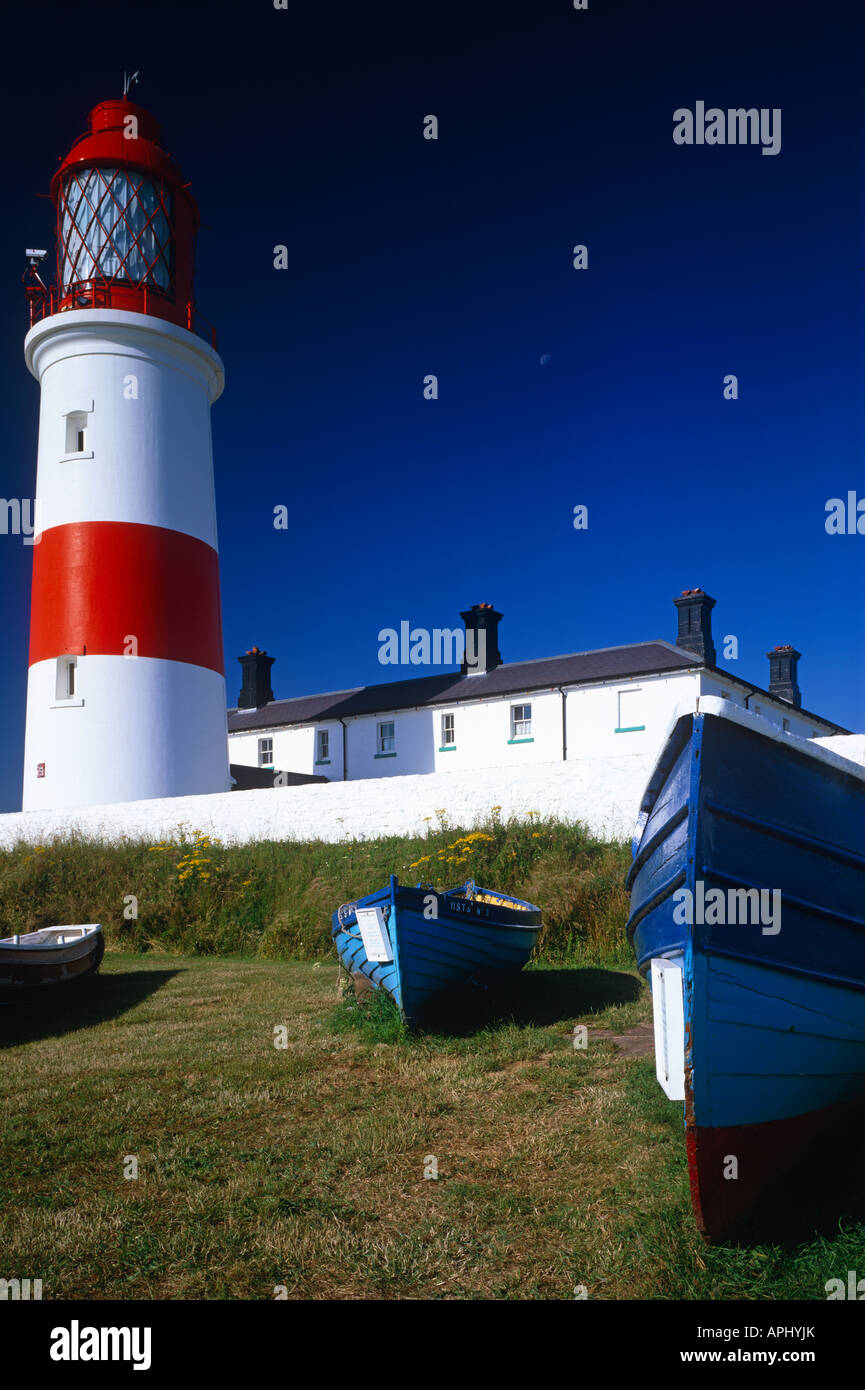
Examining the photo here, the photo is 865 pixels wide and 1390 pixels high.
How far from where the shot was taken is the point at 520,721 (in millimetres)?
28969

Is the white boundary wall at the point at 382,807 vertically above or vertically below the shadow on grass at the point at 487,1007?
above

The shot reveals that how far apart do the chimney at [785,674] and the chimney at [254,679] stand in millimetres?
20242

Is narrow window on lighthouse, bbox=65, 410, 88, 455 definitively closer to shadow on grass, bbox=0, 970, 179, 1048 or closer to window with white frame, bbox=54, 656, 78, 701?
window with white frame, bbox=54, 656, 78, 701

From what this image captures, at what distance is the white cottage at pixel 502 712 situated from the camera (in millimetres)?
26875

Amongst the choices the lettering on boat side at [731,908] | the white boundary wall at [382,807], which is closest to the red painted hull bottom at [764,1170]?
the lettering on boat side at [731,908]

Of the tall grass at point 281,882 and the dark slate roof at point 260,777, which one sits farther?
the dark slate roof at point 260,777

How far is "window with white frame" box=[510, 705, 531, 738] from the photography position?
94.3 feet

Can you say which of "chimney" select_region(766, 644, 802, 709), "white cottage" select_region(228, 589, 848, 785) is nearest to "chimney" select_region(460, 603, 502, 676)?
"white cottage" select_region(228, 589, 848, 785)

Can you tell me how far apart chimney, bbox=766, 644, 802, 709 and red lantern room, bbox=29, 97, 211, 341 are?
25.7 meters

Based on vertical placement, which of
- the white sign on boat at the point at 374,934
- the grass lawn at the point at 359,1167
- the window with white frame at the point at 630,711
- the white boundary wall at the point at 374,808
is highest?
the window with white frame at the point at 630,711

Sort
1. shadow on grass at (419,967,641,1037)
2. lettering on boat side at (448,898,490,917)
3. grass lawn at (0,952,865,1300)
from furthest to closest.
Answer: shadow on grass at (419,967,641,1037) < lettering on boat side at (448,898,490,917) < grass lawn at (0,952,865,1300)

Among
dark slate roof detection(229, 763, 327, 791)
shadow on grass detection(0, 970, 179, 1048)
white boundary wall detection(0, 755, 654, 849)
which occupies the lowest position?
shadow on grass detection(0, 970, 179, 1048)

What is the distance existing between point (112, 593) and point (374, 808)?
773 cm

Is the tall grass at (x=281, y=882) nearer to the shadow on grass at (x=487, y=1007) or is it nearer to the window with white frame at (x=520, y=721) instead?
the shadow on grass at (x=487, y=1007)
